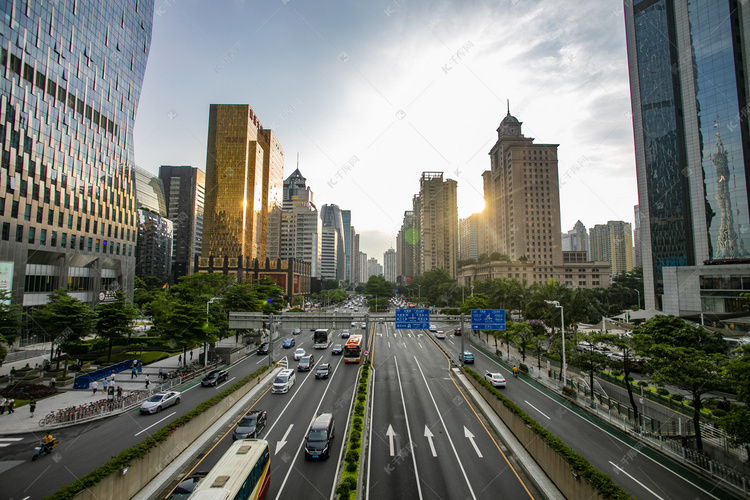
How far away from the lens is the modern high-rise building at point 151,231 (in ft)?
454

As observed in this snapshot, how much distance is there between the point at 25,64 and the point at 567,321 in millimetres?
88349

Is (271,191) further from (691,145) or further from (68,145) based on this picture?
(691,145)

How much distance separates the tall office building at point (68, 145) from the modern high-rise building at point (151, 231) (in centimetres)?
7658

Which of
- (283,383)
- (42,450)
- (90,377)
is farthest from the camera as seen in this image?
(90,377)

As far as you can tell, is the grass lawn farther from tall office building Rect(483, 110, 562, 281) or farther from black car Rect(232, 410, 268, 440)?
tall office building Rect(483, 110, 562, 281)

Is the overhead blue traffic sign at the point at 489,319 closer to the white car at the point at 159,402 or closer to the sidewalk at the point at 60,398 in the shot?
the white car at the point at 159,402

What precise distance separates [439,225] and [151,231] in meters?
138

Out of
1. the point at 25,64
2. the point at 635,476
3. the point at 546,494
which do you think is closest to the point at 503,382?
the point at 635,476

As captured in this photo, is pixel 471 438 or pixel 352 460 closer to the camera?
pixel 352 460

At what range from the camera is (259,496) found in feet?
43.6

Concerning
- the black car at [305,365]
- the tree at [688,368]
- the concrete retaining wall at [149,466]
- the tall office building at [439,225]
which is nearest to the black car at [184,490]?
the concrete retaining wall at [149,466]

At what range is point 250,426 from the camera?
2062 cm

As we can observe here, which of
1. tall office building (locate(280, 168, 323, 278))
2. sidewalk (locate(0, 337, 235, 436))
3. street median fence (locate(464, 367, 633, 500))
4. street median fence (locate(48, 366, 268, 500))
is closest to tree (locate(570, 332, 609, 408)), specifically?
street median fence (locate(464, 367, 633, 500))

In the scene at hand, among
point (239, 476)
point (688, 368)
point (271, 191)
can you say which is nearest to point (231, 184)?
point (271, 191)
